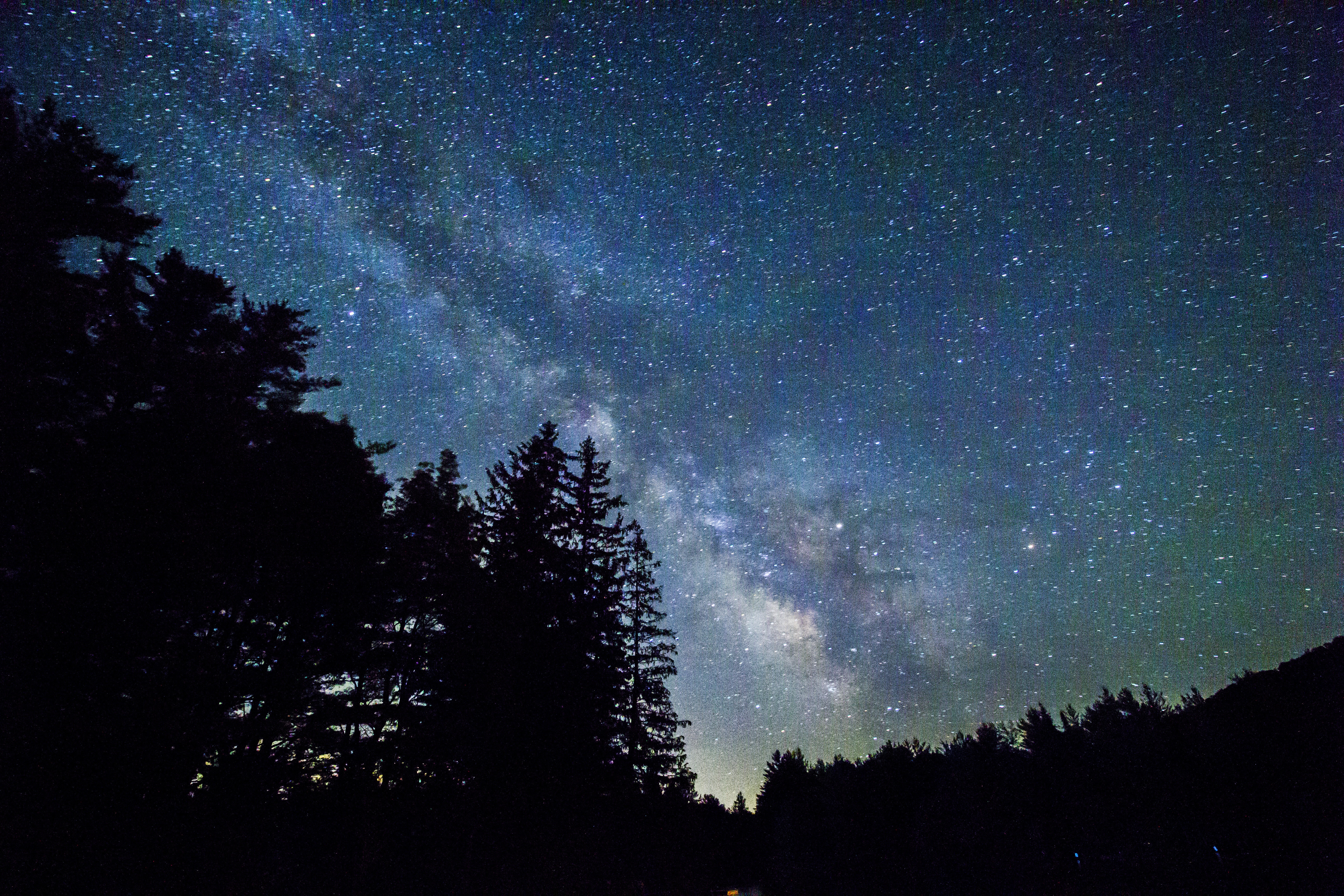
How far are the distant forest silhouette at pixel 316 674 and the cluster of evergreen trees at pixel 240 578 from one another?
0.23 feet

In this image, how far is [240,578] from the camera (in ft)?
46.9

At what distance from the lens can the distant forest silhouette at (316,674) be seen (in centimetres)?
923

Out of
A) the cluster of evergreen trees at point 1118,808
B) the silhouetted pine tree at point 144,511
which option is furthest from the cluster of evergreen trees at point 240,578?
the cluster of evergreen trees at point 1118,808

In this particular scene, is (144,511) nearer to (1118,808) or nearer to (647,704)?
(647,704)

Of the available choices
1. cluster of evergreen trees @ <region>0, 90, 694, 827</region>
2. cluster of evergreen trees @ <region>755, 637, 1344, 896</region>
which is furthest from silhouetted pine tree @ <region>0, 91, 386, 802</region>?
cluster of evergreen trees @ <region>755, 637, 1344, 896</region>

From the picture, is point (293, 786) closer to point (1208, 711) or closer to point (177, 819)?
point (177, 819)

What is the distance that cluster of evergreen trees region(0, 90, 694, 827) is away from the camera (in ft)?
30.3

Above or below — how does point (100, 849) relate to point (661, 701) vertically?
below

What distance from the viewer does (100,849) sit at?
8.41 metres

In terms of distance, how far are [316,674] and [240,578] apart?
144 inches

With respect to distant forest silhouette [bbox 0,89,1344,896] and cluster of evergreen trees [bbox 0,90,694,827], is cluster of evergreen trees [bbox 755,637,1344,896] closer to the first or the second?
distant forest silhouette [bbox 0,89,1344,896]

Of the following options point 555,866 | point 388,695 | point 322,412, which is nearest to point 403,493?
point 322,412

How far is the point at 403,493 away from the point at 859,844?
36435 millimetres

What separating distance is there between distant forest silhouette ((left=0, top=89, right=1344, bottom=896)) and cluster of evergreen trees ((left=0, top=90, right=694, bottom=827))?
0.07m
